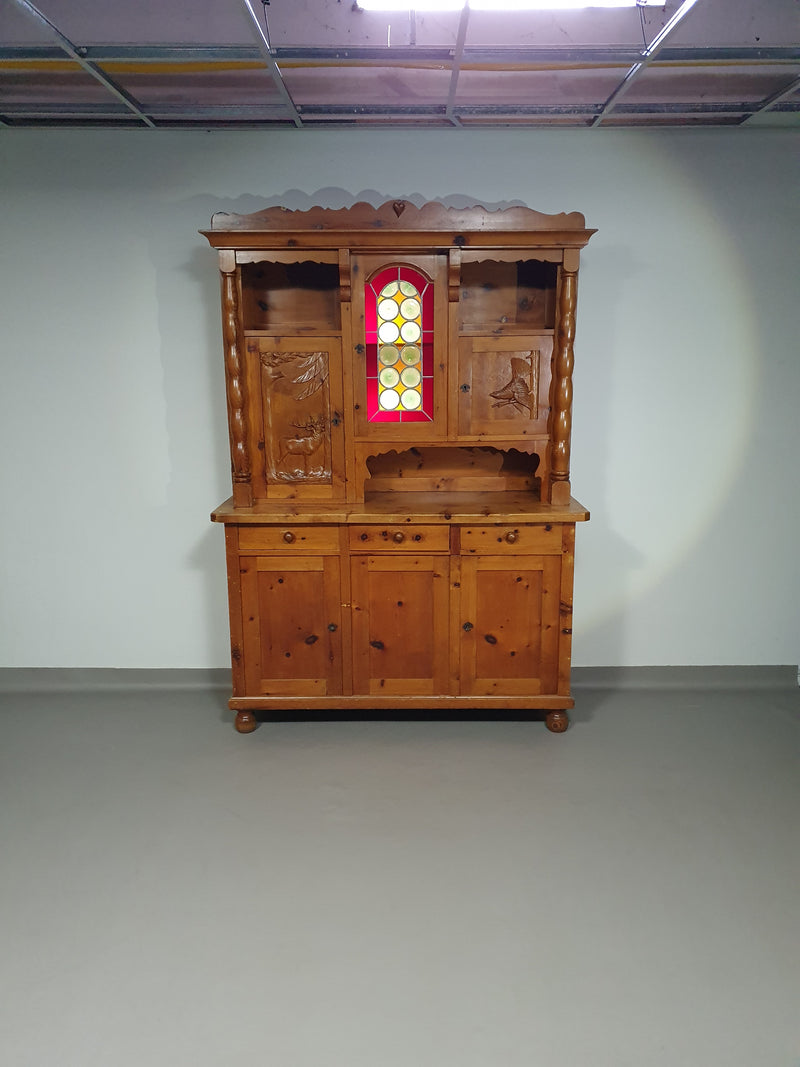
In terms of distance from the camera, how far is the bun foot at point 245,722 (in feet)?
11.3

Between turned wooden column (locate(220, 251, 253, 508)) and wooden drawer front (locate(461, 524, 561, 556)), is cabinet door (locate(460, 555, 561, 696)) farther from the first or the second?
turned wooden column (locate(220, 251, 253, 508))

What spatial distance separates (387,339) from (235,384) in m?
0.69

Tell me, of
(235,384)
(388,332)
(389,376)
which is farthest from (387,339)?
(235,384)

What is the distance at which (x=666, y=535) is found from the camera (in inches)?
150

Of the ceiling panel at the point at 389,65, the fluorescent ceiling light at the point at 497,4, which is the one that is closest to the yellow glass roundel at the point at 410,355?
the ceiling panel at the point at 389,65

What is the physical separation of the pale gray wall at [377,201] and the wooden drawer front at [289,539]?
0.58 metres

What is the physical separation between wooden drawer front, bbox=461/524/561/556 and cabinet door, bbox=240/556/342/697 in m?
0.59

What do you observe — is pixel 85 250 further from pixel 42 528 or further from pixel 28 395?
pixel 42 528

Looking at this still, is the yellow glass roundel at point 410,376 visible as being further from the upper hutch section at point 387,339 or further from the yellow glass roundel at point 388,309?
the yellow glass roundel at point 388,309

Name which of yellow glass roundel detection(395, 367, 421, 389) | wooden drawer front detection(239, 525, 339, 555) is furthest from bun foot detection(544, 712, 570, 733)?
yellow glass roundel detection(395, 367, 421, 389)

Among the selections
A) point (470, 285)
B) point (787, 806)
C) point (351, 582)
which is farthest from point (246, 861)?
point (470, 285)

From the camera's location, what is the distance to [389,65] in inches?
112

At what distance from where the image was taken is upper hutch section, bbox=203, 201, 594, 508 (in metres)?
3.12

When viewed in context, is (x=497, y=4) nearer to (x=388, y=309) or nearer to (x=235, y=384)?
(x=388, y=309)
